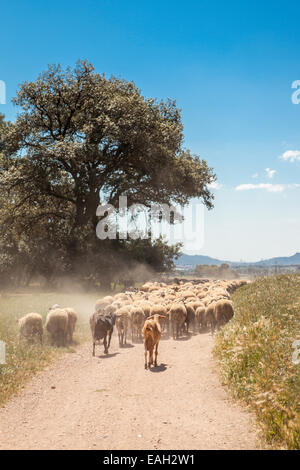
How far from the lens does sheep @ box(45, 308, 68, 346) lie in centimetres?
1448

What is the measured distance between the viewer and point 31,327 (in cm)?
A: 1420

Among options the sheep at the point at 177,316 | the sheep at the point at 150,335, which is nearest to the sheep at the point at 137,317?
the sheep at the point at 177,316

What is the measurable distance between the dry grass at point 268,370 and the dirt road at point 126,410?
389mm

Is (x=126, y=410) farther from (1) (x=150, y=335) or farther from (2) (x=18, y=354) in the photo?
(2) (x=18, y=354)

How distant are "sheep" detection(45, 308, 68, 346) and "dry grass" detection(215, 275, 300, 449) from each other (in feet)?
19.0

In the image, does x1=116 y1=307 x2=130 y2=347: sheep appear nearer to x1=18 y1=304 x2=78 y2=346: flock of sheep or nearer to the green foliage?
x1=18 y1=304 x2=78 y2=346: flock of sheep

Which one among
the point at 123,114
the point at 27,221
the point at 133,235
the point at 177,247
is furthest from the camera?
the point at 177,247

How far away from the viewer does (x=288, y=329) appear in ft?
34.2

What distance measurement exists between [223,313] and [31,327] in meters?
8.06

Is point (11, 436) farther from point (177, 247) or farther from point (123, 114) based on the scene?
point (177, 247)

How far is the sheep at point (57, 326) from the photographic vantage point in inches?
570
